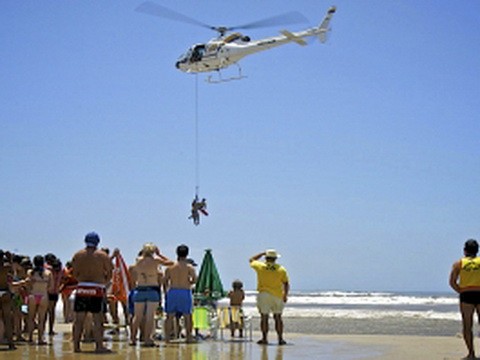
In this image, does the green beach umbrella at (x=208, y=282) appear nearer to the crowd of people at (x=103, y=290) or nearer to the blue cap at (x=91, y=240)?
the crowd of people at (x=103, y=290)

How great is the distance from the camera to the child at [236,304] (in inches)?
491

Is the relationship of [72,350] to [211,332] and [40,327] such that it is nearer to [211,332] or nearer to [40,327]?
[40,327]

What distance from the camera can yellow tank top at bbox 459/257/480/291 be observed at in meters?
8.34

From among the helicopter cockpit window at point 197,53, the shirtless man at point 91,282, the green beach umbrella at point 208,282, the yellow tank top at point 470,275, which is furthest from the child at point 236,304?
the helicopter cockpit window at point 197,53

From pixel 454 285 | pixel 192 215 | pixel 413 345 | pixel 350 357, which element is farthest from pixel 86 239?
pixel 192 215

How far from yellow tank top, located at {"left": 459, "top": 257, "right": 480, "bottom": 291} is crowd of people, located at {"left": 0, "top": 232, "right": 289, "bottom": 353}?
3.19 metres

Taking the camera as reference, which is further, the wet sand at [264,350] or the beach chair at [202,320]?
the beach chair at [202,320]

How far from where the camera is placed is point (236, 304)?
13.4m

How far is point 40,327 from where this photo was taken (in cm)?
1047

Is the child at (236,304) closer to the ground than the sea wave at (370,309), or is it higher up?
higher up

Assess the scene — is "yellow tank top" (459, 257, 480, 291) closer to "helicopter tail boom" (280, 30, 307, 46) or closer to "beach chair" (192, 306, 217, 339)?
"beach chair" (192, 306, 217, 339)

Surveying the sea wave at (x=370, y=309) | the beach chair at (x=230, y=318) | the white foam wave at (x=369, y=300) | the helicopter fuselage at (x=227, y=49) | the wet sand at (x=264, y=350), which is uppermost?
the helicopter fuselage at (x=227, y=49)

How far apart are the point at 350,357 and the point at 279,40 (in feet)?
51.3

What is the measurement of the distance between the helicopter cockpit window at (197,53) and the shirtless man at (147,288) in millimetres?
15284
